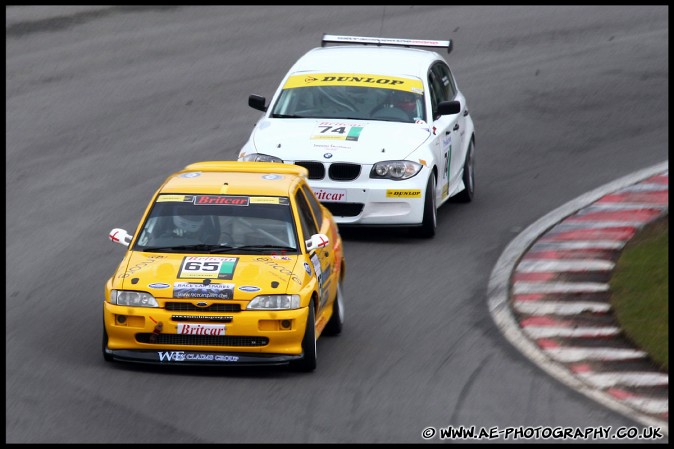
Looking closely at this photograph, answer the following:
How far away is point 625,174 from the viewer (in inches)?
749

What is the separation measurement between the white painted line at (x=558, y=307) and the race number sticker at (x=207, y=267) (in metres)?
3.17

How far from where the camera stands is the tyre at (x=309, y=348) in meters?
11.2

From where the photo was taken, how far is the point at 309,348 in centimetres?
1119

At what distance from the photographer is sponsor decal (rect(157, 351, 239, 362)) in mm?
11039

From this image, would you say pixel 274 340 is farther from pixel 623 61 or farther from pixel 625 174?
pixel 623 61

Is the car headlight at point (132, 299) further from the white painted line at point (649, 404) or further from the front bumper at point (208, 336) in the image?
the white painted line at point (649, 404)

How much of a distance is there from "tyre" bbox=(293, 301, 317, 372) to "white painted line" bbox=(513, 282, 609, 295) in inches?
129

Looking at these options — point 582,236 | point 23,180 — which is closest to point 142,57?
point 23,180

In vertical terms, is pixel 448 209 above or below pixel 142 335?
below

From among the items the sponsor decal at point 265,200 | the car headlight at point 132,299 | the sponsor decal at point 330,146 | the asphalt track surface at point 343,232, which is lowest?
the asphalt track surface at point 343,232

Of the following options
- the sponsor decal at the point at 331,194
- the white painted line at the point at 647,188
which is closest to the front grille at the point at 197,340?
the sponsor decal at the point at 331,194

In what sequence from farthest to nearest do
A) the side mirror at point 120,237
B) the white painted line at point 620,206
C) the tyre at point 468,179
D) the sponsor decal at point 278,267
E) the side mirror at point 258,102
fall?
the tyre at point 468,179
the white painted line at point 620,206
the side mirror at point 258,102
the side mirror at point 120,237
the sponsor decal at point 278,267

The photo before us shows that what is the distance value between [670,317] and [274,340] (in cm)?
358

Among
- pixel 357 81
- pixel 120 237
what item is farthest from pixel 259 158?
pixel 120 237
